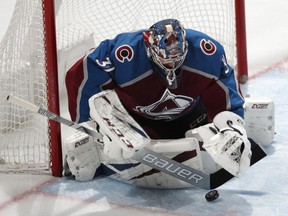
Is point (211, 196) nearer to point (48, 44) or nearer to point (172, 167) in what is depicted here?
point (172, 167)

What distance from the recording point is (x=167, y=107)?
3.01 meters

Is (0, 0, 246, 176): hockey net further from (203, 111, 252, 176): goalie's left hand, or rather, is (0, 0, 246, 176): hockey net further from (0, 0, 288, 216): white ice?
(203, 111, 252, 176): goalie's left hand

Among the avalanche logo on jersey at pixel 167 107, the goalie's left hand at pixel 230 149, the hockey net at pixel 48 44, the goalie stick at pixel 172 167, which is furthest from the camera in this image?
the hockey net at pixel 48 44

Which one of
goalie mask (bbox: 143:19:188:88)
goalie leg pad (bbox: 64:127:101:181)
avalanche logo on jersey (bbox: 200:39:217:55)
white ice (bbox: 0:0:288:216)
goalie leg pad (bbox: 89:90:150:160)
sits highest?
goalie mask (bbox: 143:19:188:88)

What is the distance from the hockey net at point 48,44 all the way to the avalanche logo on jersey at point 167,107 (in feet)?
1.09

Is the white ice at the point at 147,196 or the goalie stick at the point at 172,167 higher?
the goalie stick at the point at 172,167

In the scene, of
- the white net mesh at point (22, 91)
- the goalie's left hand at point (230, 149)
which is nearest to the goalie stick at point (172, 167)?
the goalie's left hand at point (230, 149)

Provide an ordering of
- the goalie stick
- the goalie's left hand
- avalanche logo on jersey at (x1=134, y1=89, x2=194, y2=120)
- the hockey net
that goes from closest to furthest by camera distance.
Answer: the goalie's left hand
the goalie stick
avalanche logo on jersey at (x1=134, y1=89, x2=194, y2=120)
the hockey net

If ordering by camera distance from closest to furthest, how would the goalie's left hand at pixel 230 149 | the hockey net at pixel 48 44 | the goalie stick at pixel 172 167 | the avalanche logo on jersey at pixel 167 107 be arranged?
the goalie's left hand at pixel 230 149 < the goalie stick at pixel 172 167 < the avalanche logo on jersey at pixel 167 107 < the hockey net at pixel 48 44

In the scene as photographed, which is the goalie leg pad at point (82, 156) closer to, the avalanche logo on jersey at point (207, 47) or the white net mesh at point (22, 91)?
the white net mesh at point (22, 91)

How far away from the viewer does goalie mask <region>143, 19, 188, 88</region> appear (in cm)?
275

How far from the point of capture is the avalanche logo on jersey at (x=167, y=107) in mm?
2961

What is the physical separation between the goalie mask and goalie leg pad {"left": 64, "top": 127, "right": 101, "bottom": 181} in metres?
0.42

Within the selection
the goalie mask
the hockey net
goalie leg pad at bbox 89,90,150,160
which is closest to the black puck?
goalie leg pad at bbox 89,90,150,160
